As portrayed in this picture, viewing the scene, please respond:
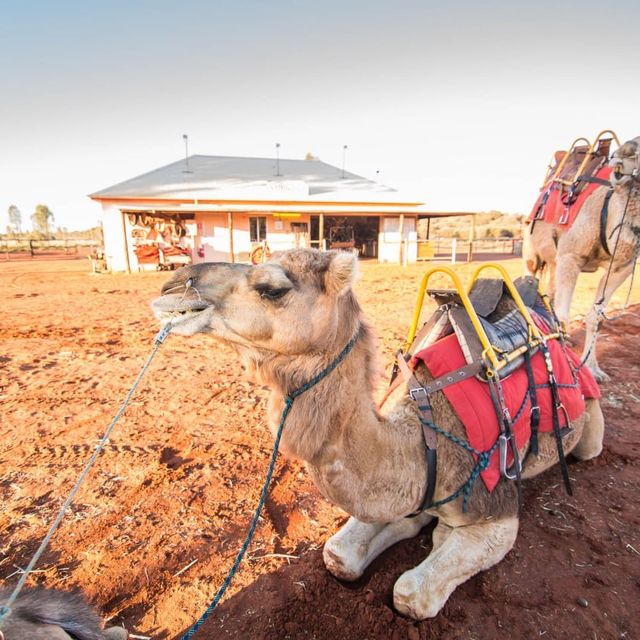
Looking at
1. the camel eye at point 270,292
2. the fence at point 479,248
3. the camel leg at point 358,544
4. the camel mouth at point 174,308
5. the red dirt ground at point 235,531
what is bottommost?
the fence at point 479,248

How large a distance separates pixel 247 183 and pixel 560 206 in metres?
22.9

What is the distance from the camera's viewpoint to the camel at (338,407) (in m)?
1.74

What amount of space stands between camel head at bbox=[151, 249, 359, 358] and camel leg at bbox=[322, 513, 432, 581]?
1.31 metres

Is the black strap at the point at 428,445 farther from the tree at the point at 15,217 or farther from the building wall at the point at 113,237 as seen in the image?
the tree at the point at 15,217

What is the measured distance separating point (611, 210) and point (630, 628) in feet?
13.8

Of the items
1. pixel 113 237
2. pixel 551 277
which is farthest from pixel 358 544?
pixel 113 237

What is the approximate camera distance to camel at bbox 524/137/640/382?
4.59 m

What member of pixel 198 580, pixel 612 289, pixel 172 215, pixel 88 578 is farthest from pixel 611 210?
pixel 172 215

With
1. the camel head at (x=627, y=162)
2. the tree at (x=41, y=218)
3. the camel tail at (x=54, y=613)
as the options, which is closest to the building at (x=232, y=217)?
the camel head at (x=627, y=162)

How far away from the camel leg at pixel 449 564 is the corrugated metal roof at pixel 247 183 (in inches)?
880

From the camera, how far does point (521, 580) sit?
2406mm

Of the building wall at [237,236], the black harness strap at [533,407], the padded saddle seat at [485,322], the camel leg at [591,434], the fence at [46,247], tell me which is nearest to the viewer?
the padded saddle seat at [485,322]

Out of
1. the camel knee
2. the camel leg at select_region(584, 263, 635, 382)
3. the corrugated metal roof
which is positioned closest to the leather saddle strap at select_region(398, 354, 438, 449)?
the camel knee

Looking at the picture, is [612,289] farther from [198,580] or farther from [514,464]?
[198,580]
